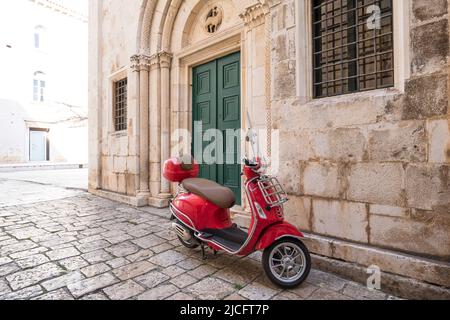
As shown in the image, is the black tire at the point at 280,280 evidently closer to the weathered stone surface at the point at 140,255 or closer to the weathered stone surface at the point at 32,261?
the weathered stone surface at the point at 140,255

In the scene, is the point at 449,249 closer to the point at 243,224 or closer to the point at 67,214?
the point at 243,224

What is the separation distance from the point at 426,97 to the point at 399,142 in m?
0.43

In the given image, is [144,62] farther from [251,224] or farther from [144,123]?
[251,224]

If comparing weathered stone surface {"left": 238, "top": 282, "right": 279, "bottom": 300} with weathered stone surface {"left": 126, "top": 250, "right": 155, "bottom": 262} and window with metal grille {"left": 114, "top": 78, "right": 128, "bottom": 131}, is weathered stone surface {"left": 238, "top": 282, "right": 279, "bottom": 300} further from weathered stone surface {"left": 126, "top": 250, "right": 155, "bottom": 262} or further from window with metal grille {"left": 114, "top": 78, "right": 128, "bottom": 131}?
window with metal grille {"left": 114, "top": 78, "right": 128, "bottom": 131}

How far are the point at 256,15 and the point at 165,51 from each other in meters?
2.43

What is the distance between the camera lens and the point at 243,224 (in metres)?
3.70

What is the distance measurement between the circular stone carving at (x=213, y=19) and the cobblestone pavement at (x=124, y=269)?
363 cm

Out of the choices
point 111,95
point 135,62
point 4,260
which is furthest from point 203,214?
point 111,95

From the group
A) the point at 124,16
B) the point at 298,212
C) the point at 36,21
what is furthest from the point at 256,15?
the point at 36,21

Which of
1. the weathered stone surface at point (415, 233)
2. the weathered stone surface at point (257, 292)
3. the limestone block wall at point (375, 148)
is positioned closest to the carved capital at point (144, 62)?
the limestone block wall at point (375, 148)

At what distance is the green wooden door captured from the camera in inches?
184

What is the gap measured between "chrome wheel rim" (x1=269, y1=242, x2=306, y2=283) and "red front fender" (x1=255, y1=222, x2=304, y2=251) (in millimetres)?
80

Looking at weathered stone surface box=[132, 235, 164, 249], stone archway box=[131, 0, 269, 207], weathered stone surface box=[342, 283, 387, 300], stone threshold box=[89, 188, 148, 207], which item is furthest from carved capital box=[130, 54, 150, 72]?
weathered stone surface box=[342, 283, 387, 300]

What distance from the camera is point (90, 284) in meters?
2.42
